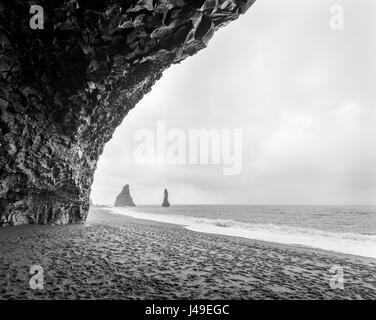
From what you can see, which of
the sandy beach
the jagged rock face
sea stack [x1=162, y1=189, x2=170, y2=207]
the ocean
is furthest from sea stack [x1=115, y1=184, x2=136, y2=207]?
the sandy beach

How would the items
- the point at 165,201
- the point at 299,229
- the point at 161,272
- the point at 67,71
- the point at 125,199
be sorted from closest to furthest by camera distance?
the point at 161,272 → the point at 67,71 → the point at 299,229 → the point at 125,199 → the point at 165,201

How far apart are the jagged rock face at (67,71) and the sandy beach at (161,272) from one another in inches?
176

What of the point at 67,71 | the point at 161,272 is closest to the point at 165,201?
the point at 67,71

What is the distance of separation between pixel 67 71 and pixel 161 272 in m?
13.1

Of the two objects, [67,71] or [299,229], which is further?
[299,229]

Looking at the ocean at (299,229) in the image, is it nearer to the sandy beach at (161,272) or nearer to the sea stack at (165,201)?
the sandy beach at (161,272)

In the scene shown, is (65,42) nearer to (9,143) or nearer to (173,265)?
(9,143)

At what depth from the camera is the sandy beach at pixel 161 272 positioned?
667 centimetres

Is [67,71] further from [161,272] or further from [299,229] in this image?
[299,229]

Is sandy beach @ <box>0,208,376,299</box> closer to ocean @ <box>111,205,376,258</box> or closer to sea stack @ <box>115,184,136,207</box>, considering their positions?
ocean @ <box>111,205,376,258</box>

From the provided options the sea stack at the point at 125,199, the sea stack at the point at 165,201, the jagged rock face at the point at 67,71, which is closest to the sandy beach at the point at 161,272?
the jagged rock face at the point at 67,71

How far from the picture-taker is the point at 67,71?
14883 millimetres
